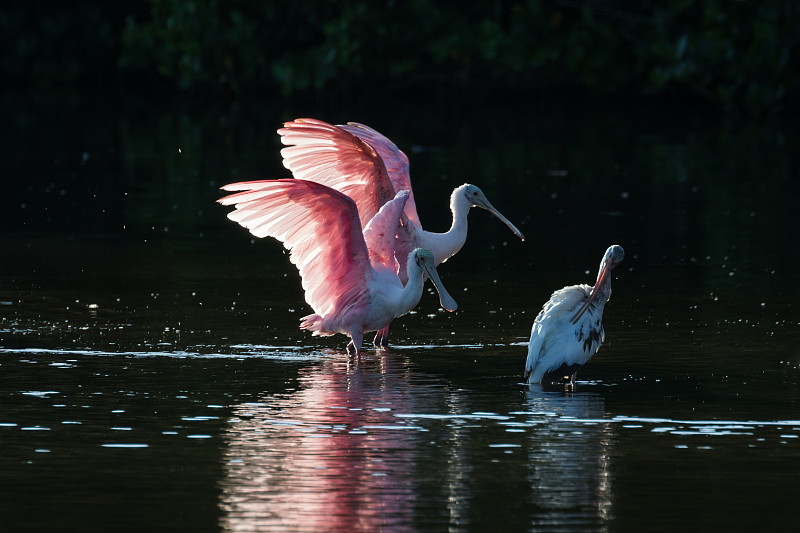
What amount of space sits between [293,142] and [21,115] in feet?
77.2

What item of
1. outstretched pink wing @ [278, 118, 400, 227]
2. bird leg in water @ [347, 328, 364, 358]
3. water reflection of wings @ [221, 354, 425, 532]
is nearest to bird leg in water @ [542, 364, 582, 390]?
water reflection of wings @ [221, 354, 425, 532]

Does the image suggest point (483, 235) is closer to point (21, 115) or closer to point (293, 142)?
point (293, 142)

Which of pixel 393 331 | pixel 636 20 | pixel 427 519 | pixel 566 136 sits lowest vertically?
pixel 427 519

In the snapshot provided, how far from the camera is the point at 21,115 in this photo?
34.6 metres

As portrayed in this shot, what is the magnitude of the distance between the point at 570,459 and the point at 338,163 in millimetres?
5309

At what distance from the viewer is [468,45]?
3797 cm

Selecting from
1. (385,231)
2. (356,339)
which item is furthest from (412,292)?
(385,231)

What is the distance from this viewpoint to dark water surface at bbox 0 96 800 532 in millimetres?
6496

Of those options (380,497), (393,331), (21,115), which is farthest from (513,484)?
(21,115)

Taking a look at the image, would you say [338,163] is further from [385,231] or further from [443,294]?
[443,294]

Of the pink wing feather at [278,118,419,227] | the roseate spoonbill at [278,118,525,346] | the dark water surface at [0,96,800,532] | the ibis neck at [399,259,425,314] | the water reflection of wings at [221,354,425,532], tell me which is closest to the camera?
A: the water reflection of wings at [221,354,425,532]

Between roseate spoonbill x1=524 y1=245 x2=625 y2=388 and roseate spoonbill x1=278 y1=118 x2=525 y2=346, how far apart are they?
213cm

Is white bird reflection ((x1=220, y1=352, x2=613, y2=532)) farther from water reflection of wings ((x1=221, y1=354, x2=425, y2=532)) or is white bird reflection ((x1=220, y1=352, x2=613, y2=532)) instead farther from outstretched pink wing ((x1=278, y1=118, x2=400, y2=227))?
outstretched pink wing ((x1=278, y1=118, x2=400, y2=227))

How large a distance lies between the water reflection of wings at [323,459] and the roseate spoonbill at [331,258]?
0.91 m
